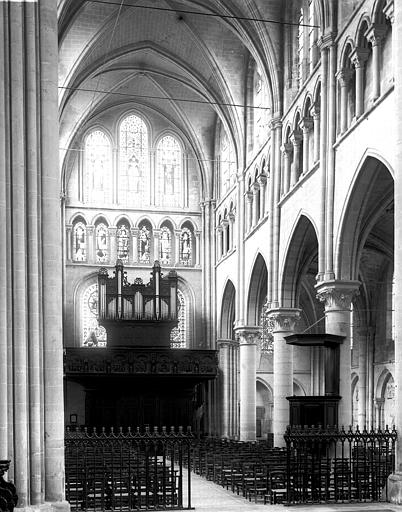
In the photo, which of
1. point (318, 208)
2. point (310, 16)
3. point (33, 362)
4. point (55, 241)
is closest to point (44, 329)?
point (33, 362)

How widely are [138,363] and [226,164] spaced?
38.5 feet

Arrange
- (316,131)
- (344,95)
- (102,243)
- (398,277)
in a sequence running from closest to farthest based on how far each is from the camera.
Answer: (398,277) → (344,95) → (316,131) → (102,243)

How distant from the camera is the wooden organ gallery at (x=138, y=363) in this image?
3694 centimetres

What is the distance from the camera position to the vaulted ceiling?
31688 mm

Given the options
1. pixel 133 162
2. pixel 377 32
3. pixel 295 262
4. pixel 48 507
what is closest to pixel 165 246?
pixel 133 162

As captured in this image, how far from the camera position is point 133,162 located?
44562mm

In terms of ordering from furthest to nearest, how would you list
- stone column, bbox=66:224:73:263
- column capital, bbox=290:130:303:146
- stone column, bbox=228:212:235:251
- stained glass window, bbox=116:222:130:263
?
1. stained glass window, bbox=116:222:130:263
2. stone column, bbox=66:224:73:263
3. stone column, bbox=228:212:235:251
4. column capital, bbox=290:130:303:146

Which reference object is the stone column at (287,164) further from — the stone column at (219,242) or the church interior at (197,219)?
the stone column at (219,242)

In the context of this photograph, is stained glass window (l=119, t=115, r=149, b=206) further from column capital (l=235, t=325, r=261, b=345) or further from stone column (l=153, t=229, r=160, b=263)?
column capital (l=235, t=325, r=261, b=345)

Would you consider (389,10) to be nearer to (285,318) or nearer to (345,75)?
(345,75)

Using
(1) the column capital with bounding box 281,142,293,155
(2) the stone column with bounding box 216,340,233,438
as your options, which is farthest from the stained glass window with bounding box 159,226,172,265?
(1) the column capital with bounding box 281,142,293,155

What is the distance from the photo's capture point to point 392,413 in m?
38.5

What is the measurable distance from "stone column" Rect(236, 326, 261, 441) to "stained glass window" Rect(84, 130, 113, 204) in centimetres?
1218

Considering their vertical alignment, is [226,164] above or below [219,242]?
above
